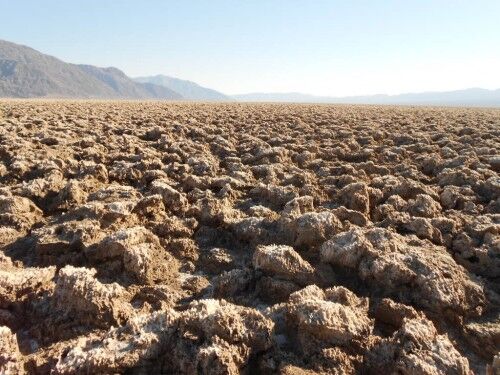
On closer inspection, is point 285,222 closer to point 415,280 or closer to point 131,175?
point 415,280

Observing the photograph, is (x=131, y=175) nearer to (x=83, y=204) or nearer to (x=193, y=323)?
(x=83, y=204)

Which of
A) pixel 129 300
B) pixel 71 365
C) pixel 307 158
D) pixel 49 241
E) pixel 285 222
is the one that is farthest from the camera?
pixel 307 158

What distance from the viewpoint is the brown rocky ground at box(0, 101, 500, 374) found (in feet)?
7.86

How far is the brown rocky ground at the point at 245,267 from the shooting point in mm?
2396

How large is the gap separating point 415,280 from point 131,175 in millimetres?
4347

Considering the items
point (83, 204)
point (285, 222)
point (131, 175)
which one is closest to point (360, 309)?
point (285, 222)

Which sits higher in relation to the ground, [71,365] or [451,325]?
[71,365]

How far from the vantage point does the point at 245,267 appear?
144 inches

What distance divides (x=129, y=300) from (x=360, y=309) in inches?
66.0

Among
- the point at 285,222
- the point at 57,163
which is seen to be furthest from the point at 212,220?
the point at 57,163

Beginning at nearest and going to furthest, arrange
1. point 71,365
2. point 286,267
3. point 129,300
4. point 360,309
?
1. point 71,365
2. point 360,309
3. point 129,300
4. point 286,267

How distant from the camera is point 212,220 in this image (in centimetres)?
463

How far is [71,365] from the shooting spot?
223cm

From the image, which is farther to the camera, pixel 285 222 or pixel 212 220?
pixel 212 220
